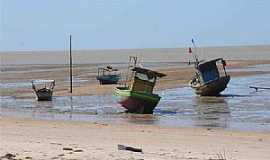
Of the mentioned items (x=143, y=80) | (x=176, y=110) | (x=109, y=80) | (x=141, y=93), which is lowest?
(x=109, y=80)

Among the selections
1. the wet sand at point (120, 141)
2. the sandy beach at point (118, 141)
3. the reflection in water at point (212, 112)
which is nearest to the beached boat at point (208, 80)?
the reflection in water at point (212, 112)

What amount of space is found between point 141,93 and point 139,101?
0.33 meters

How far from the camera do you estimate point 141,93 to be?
2500cm

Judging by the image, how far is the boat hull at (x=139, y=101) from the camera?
985 inches

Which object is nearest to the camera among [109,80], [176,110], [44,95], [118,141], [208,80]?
[118,141]

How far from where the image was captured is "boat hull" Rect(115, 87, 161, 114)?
82.1 ft

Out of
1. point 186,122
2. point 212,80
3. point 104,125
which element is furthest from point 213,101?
point 104,125

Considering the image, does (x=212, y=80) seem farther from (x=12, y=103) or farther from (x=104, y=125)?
(x=104, y=125)

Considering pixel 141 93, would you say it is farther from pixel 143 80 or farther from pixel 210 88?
pixel 210 88

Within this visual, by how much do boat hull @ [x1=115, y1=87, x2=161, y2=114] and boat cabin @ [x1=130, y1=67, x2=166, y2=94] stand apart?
10.1 inches

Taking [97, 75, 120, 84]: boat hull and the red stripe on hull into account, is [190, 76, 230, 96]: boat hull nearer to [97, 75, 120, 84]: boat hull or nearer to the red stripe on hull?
the red stripe on hull

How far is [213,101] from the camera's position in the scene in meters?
31.1

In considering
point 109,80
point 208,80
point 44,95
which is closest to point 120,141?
point 44,95

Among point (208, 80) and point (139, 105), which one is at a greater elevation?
point (208, 80)
